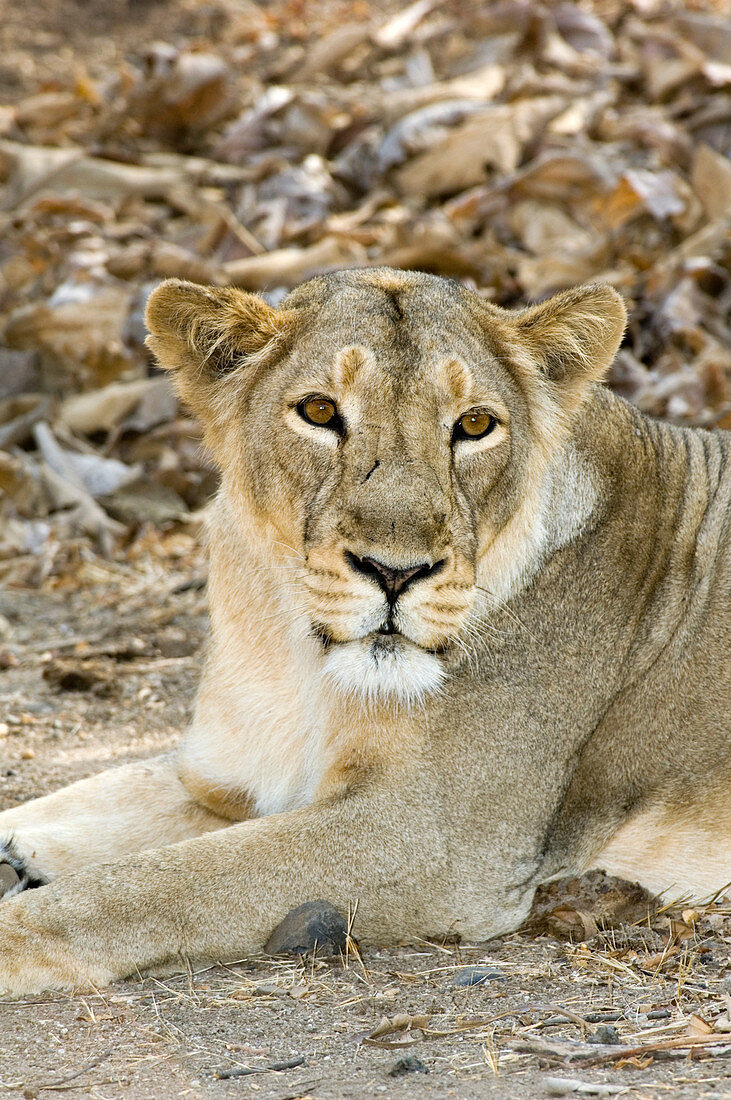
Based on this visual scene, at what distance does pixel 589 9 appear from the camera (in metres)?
12.4

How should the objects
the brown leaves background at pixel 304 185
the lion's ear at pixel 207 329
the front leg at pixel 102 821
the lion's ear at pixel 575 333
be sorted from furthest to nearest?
1. the brown leaves background at pixel 304 185
2. the front leg at pixel 102 821
3. the lion's ear at pixel 575 333
4. the lion's ear at pixel 207 329

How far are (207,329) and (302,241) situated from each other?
238 inches

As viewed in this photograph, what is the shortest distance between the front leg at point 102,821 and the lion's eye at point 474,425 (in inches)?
63.9

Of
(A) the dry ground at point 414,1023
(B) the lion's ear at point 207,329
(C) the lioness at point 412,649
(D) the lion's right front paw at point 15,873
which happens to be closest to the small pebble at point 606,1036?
(A) the dry ground at point 414,1023

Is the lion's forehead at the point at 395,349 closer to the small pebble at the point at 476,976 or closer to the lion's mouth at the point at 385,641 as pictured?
the lion's mouth at the point at 385,641

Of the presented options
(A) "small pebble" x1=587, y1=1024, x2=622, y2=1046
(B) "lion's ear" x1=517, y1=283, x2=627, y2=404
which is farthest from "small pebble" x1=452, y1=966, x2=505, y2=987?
(B) "lion's ear" x1=517, y1=283, x2=627, y2=404

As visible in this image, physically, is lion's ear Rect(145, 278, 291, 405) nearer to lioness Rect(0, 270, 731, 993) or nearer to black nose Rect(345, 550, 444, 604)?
lioness Rect(0, 270, 731, 993)

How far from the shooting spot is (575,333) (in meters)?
4.20

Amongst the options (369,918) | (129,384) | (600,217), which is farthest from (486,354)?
(600,217)

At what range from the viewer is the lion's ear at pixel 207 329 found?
4.05 m

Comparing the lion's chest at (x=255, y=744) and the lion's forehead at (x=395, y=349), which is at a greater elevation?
the lion's forehead at (x=395, y=349)

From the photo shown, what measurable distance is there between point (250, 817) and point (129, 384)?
207 inches

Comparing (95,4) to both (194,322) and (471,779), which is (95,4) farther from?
(471,779)

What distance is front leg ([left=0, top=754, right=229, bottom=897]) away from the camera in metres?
4.41
